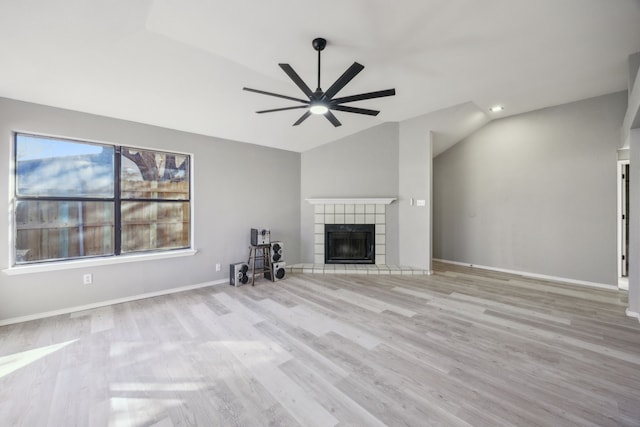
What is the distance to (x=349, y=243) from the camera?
532 centimetres

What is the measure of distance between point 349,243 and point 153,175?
365 centimetres

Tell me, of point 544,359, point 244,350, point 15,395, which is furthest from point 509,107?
point 15,395

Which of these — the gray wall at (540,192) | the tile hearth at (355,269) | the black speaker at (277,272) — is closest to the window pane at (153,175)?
the black speaker at (277,272)

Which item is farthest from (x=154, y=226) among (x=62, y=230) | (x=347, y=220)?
(x=347, y=220)

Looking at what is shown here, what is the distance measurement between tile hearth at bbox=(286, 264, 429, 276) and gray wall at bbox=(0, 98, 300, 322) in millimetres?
356

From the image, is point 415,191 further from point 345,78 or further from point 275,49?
point 275,49

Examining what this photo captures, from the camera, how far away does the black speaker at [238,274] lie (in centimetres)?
410

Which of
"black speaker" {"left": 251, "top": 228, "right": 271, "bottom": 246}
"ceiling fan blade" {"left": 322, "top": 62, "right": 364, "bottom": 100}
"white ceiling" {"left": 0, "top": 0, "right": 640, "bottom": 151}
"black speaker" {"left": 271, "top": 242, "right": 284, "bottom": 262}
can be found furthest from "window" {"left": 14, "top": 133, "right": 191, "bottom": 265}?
"ceiling fan blade" {"left": 322, "top": 62, "right": 364, "bottom": 100}

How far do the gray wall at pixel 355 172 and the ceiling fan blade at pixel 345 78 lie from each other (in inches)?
117

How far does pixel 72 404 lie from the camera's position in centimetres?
162

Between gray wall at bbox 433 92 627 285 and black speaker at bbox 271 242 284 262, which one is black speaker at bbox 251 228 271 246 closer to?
black speaker at bbox 271 242 284 262

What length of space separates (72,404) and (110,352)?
0.65 metres

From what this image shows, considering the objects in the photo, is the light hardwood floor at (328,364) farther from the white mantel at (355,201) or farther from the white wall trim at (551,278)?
the white mantel at (355,201)

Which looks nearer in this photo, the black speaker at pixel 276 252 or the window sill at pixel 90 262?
the window sill at pixel 90 262
